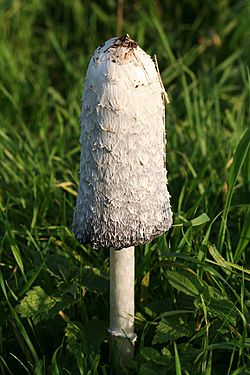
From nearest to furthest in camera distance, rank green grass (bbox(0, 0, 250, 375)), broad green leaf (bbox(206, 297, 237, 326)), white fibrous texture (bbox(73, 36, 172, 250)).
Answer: white fibrous texture (bbox(73, 36, 172, 250)) < broad green leaf (bbox(206, 297, 237, 326)) < green grass (bbox(0, 0, 250, 375))

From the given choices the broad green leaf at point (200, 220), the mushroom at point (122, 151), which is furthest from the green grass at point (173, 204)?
the mushroom at point (122, 151)

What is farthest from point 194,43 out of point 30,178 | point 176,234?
point 176,234

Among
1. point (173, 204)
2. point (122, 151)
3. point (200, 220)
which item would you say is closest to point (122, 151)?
point (122, 151)

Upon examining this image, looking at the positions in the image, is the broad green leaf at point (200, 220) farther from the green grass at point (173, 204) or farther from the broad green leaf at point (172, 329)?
the broad green leaf at point (172, 329)

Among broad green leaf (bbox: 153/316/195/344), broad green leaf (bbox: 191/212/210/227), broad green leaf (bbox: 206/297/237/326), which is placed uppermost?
broad green leaf (bbox: 191/212/210/227)

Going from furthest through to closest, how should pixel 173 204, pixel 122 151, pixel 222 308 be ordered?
pixel 173 204
pixel 222 308
pixel 122 151

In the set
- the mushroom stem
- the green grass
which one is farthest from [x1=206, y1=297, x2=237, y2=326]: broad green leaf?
the mushroom stem

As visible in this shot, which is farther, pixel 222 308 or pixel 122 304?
pixel 122 304

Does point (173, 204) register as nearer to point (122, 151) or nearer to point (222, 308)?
point (222, 308)

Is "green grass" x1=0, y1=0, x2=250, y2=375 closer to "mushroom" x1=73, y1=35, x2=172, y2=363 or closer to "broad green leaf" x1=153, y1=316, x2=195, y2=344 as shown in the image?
"broad green leaf" x1=153, y1=316, x2=195, y2=344
